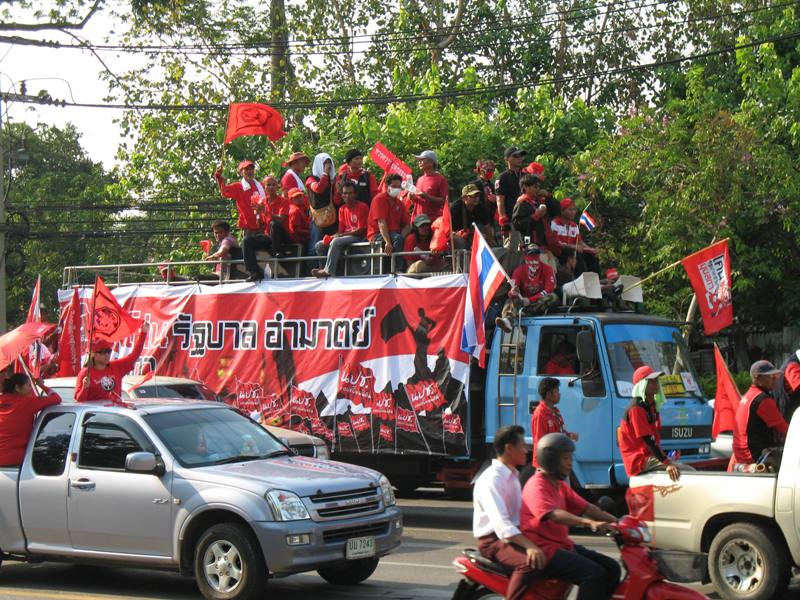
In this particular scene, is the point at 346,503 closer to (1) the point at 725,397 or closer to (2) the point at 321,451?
(1) the point at 725,397

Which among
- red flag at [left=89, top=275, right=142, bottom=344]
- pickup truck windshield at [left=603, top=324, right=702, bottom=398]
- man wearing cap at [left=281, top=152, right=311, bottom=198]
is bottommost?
pickup truck windshield at [left=603, top=324, right=702, bottom=398]

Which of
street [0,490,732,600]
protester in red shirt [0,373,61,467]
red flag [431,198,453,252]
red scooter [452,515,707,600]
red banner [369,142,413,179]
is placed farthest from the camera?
red banner [369,142,413,179]

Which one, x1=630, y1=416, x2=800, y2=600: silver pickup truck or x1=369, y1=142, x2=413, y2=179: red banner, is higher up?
x1=369, y1=142, x2=413, y2=179: red banner

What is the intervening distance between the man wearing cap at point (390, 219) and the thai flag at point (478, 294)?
157 centimetres

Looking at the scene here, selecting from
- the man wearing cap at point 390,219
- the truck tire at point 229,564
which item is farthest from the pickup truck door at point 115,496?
the man wearing cap at point 390,219

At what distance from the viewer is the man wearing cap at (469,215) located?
13.6 m

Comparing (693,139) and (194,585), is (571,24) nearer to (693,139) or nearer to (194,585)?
(693,139)

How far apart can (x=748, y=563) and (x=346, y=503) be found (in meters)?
3.09

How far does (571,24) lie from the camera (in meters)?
30.3

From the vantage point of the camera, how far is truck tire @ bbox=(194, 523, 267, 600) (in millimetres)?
8141

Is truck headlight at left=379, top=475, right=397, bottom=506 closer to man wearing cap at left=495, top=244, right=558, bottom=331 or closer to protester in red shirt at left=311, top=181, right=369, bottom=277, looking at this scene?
man wearing cap at left=495, top=244, right=558, bottom=331

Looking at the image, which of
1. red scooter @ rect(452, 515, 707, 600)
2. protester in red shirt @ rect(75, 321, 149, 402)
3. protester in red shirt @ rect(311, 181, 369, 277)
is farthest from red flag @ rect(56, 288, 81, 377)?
red scooter @ rect(452, 515, 707, 600)

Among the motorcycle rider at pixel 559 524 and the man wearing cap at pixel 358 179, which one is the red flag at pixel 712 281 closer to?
the man wearing cap at pixel 358 179

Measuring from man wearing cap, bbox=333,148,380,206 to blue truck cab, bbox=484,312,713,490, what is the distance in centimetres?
291
